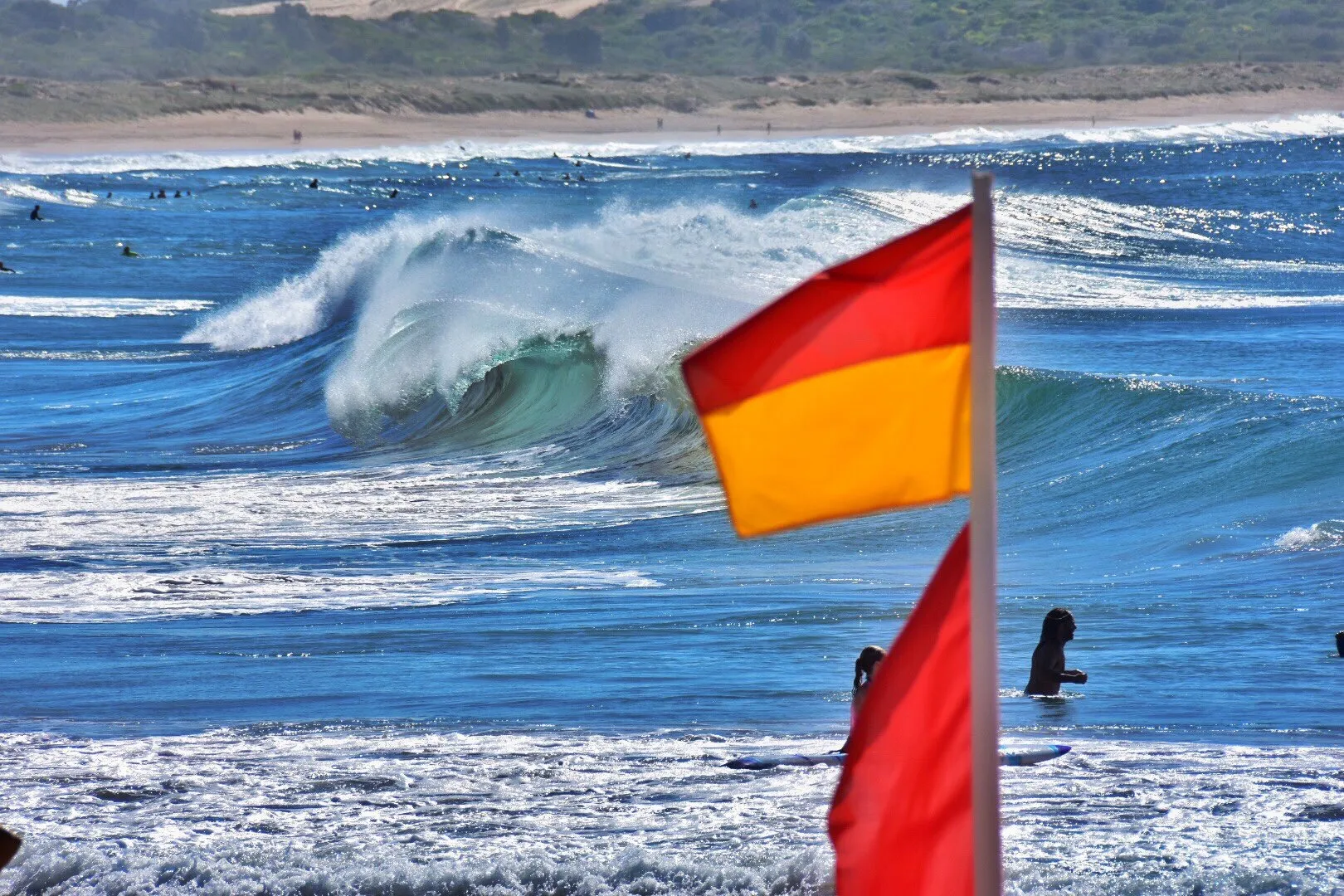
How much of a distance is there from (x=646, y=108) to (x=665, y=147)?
17.2 metres

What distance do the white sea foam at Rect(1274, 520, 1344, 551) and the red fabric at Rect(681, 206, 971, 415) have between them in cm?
955

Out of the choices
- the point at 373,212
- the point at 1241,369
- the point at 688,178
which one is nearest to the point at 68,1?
the point at 688,178

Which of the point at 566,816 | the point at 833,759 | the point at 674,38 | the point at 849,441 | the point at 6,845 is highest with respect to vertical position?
the point at 674,38

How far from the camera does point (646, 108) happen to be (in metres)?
124

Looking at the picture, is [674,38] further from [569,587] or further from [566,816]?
[566,816]

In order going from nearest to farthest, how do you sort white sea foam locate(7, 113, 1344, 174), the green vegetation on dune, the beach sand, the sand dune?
white sea foam locate(7, 113, 1344, 174) → the beach sand → the green vegetation on dune → the sand dune

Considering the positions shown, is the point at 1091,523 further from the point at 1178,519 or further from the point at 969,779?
the point at 969,779

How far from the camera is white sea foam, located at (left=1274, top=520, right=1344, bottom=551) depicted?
41.0 ft

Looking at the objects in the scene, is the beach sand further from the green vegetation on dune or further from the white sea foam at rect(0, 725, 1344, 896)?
the white sea foam at rect(0, 725, 1344, 896)

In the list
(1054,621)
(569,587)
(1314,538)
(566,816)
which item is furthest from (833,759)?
(1314,538)

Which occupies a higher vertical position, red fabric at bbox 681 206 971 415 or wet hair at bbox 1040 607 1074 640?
red fabric at bbox 681 206 971 415

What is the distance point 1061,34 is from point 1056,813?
152207 millimetres

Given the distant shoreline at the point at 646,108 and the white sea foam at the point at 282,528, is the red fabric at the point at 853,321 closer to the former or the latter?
the white sea foam at the point at 282,528

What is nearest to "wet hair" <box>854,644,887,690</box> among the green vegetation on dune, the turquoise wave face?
the turquoise wave face
